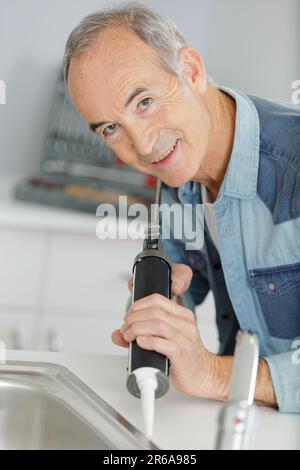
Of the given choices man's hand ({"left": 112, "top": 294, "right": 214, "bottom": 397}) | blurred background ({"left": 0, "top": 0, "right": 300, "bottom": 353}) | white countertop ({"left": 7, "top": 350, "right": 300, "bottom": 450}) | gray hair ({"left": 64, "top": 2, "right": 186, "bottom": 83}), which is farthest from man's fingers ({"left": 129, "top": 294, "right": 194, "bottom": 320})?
blurred background ({"left": 0, "top": 0, "right": 300, "bottom": 353})

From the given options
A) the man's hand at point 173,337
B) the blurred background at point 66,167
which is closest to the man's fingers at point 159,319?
the man's hand at point 173,337

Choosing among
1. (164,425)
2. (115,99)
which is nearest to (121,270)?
(115,99)

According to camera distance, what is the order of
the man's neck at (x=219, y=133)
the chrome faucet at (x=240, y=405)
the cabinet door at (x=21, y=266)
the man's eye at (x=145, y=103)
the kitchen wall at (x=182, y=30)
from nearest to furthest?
1. the chrome faucet at (x=240, y=405)
2. the man's eye at (x=145, y=103)
3. the man's neck at (x=219, y=133)
4. the cabinet door at (x=21, y=266)
5. the kitchen wall at (x=182, y=30)

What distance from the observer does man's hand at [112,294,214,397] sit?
76cm

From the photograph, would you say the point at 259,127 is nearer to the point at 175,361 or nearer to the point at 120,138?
the point at 120,138

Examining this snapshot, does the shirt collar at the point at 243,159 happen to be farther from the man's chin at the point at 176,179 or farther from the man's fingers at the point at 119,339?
the man's fingers at the point at 119,339

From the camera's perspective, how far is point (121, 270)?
1863mm

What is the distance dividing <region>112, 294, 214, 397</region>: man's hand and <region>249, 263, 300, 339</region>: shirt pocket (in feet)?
0.62

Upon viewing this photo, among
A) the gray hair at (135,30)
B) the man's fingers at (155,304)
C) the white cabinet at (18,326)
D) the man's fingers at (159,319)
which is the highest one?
the white cabinet at (18,326)

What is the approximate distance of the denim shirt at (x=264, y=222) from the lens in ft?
3.12

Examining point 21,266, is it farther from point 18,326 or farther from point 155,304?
point 155,304

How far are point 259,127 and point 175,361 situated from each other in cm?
38

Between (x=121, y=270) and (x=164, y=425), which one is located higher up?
(x=121, y=270)

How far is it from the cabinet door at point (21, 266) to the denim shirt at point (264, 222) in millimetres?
886
